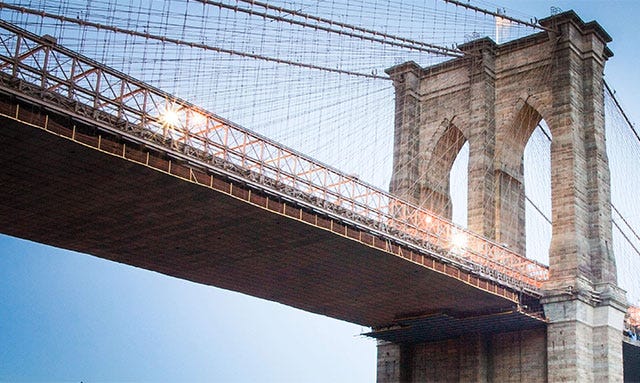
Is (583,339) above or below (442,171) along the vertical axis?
below

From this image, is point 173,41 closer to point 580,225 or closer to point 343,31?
point 343,31

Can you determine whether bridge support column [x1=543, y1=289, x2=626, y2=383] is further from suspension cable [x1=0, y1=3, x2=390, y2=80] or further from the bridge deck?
suspension cable [x1=0, y1=3, x2=390, y2=80]

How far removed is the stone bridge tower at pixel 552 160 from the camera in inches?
2296

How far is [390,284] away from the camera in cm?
5566

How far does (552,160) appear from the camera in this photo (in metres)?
62.3

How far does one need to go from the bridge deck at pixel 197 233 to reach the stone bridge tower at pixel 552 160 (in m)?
4.32

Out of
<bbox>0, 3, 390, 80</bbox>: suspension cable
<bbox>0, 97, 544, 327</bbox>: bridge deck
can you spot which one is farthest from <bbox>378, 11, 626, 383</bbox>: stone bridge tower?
<bbox>0, 3, 390, 80</bbox>: suspension cable

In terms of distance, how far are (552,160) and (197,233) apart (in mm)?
25373

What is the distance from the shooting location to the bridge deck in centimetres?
3862

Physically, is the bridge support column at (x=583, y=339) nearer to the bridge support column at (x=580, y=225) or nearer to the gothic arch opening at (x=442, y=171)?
the bridge support column at (x=580, y=225)

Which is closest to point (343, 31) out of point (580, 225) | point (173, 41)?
point (173, 41)

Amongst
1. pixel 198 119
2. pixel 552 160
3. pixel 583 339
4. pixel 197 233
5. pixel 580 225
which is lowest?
pixel 583 339

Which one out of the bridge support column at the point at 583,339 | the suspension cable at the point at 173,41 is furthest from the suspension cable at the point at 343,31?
the bridge support column at the point at 583,339

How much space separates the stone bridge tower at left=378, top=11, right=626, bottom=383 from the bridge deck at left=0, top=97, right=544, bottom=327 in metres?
4.32
